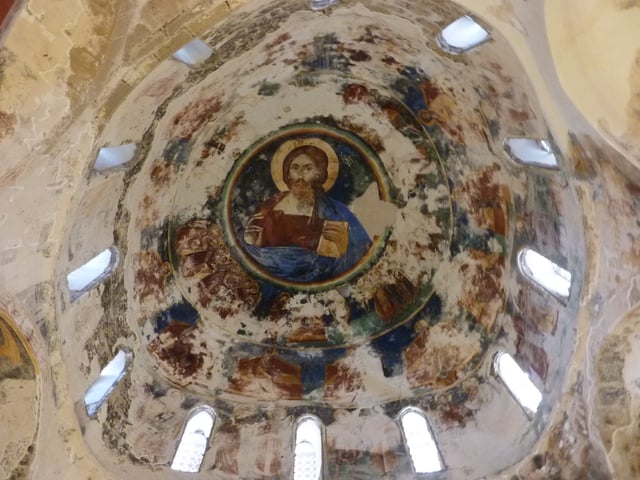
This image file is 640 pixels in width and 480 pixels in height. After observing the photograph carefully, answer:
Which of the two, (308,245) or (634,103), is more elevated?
(308,245)

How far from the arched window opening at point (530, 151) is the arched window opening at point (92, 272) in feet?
17.3

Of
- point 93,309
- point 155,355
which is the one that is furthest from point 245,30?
point 155,355

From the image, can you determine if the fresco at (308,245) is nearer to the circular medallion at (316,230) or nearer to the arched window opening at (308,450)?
the circular medallion at (316,230)

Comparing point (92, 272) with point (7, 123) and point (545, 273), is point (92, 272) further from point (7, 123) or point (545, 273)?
point (545, 273)

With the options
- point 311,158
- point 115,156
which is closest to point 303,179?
point 311,158

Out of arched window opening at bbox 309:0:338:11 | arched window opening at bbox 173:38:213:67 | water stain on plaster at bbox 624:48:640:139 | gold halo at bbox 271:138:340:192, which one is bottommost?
water stain on plaster at bbox 624:48:640:139

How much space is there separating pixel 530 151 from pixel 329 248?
408 cm

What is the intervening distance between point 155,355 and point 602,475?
6081mm

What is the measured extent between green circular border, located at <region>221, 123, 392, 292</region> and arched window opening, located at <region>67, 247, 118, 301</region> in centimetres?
248

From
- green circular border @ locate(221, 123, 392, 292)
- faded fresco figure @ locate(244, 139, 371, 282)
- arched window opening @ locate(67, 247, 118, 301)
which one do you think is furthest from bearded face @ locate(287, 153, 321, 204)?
arched window opening @ locate(67, 247, 118, 301)

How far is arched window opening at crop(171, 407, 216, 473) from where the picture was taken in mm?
9745

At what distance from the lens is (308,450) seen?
34.0 feet

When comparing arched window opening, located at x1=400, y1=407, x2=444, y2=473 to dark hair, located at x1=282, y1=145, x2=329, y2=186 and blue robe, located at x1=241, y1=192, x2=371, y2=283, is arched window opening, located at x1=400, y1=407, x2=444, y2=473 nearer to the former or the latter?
blue robe, located at x1=241, y1=192, x2=371, y2=283

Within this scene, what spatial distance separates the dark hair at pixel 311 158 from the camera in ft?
38.4
